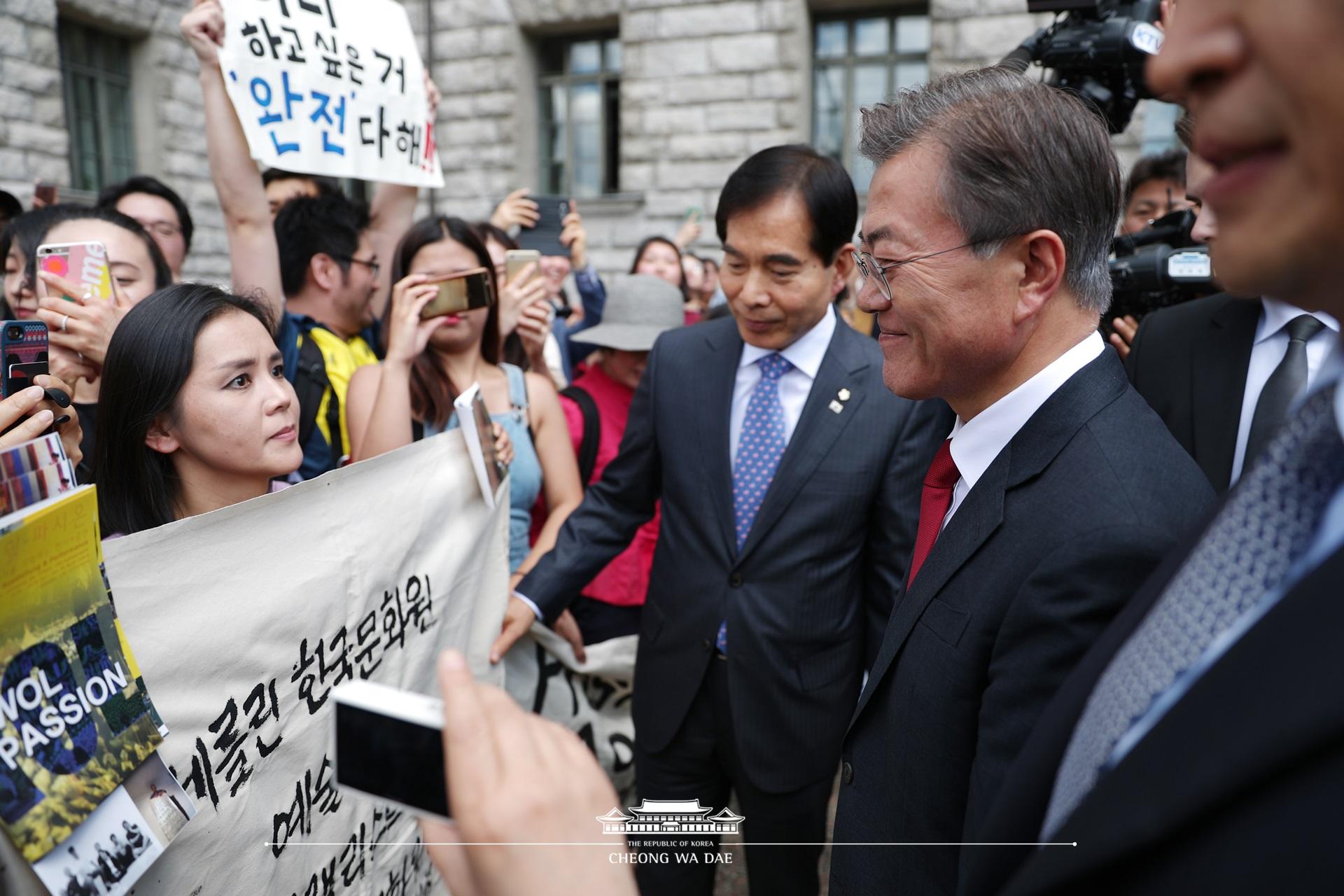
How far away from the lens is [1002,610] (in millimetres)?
1199

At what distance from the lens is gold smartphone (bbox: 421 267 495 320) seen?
9.25ft

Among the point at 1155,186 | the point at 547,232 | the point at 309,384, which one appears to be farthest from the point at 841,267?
the point at 547,232

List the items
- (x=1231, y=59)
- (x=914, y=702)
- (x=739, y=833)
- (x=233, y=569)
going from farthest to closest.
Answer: (x=739, y=833), (x=233, y=569), (x=914, y=702), (x=1231, y=59)

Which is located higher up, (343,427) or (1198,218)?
(1198,218)

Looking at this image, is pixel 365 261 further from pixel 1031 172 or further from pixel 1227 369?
pixel 1227 369

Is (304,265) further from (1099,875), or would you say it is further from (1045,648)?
(1099,875)

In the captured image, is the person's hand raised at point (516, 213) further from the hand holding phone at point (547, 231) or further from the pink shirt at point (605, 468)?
the pink shirt at point (605, 468)

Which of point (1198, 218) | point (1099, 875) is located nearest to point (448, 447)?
point (1099, 875)

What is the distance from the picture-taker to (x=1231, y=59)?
22.8 inches

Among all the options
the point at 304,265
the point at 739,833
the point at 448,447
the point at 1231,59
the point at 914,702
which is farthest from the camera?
the point at 304,265

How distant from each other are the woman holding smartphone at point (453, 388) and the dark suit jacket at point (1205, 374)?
1814 mm

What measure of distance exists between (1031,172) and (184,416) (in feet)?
5.64

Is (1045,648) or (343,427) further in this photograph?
(343,427)

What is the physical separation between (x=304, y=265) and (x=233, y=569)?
7.17ft
